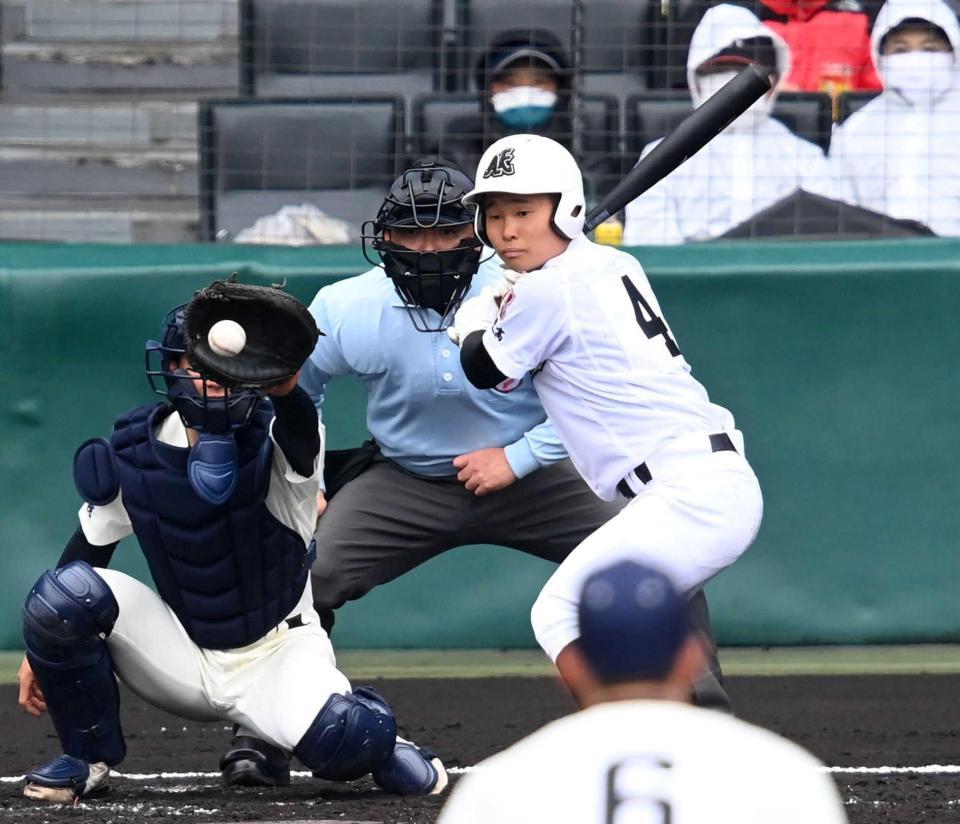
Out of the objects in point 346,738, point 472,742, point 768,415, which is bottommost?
point 472,742

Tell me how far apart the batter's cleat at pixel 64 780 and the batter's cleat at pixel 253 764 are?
31cm

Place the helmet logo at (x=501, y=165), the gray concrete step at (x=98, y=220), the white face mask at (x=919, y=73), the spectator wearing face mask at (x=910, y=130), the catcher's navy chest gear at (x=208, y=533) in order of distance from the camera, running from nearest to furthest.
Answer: the catcher's navy chest gear at (x=208, y=533)
the helmet logo at (x=501, y=165)
the spectator wearing face mask at (x=910, y=130)
the white face mask at (x=919, y=73)
the gray concrete step at (x=98, y=220)

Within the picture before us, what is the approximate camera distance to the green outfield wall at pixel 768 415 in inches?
250

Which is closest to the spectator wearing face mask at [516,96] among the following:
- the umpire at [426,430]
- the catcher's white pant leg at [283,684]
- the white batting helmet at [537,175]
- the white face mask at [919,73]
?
the white face mask at [919,73]

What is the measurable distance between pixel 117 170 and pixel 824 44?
324cm

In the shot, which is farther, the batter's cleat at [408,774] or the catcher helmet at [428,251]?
the catcher helmet at [428,251]

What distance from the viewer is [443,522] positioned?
5.11 meters

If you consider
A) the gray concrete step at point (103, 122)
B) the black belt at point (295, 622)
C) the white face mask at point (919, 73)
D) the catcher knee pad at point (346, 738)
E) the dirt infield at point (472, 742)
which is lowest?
the dirt infield at point (472, 742)

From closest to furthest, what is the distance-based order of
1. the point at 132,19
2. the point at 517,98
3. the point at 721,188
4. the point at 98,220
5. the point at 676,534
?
the point at 676,534 → the point at 721,188 → the point at 517,98 → the point at 98,220 → the point at 132,19

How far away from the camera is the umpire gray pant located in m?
5.07

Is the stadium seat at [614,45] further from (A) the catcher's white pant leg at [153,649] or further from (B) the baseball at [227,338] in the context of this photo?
A: (B) the baseball at [227,338]

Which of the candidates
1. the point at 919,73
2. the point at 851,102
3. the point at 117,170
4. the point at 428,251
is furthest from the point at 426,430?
the point at 117,170

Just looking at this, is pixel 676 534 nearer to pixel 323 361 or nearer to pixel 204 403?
pixel 204 403

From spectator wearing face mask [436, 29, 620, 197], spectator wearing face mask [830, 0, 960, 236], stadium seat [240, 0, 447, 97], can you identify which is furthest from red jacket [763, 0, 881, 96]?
stadium seat [240, 0, 447, 97]
